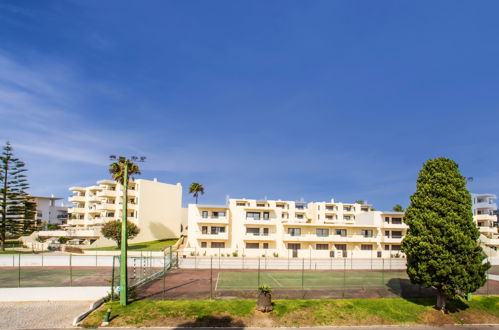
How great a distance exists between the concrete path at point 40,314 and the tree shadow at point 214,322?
21.2 feet

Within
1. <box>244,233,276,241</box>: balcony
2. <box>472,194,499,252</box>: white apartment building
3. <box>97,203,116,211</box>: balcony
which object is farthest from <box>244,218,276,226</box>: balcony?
<box>472,194,499,252</box>: white apartment building

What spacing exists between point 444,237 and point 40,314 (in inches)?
950

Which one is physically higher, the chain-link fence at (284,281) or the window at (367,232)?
the window at (367,232)

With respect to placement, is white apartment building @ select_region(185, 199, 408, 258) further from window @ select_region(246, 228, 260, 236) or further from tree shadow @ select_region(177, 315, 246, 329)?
tree shadow @ select_region(177, 315, 246, 329)

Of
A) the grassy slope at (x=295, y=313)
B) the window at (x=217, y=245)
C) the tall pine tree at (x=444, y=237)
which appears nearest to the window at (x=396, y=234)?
the window at (x=217, y=245)

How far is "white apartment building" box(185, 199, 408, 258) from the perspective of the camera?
175 feet

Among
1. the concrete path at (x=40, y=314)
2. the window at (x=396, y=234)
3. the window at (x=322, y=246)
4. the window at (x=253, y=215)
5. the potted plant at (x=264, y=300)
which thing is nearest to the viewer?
the concrete path at (x=40, y=314)

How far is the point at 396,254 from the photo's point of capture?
55.0m

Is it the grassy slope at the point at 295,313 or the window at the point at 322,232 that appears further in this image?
the window at the point at 322,232

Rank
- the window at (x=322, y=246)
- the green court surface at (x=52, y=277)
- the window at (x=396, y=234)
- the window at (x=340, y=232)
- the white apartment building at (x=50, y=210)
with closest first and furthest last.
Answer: the green court surface at (x=52, y=277)
the window at (x=322, y=246)
the window at (x=340, y=232)
the window at (x=396, y=234)
the white apartment building at (x=50, y=210)

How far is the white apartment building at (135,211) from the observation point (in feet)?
219

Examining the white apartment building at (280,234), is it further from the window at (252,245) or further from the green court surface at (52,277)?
the green court surface at (52,277)

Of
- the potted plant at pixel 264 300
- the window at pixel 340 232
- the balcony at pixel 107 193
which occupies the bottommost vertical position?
the potted plant at pixel 264 300

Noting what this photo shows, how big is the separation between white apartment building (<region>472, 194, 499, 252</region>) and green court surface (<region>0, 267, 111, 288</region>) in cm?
6789
